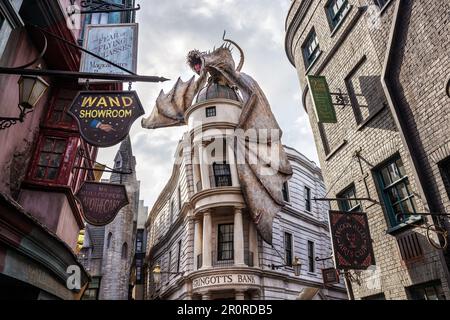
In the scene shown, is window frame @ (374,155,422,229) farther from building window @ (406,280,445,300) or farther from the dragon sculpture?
the dragon sculpture

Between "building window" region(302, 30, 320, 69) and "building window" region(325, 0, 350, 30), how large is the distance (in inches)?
42.8

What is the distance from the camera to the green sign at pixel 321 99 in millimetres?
10805

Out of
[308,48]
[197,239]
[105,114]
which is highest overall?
[308,48]

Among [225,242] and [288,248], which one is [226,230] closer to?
[225,242]

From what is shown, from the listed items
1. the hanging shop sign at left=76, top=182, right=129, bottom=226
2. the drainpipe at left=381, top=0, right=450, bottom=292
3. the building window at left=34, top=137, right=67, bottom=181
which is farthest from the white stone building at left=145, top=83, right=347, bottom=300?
the building window at left=34, top=137, right=67, bottom=181

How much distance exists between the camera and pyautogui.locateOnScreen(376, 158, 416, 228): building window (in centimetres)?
847

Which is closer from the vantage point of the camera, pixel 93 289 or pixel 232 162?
pixel 232 162

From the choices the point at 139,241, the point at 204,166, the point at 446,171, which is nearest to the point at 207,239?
the point at 204,166

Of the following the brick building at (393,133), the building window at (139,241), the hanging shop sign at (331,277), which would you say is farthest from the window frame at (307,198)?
the building window at (139,241)

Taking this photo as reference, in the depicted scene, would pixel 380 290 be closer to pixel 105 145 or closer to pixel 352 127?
pixel 352 127

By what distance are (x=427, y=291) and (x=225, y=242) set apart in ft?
43.8

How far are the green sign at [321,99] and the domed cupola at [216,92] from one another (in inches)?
508

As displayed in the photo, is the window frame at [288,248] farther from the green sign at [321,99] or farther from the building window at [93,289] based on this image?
the building window at [93,289]

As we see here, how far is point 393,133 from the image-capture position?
9000 mm
